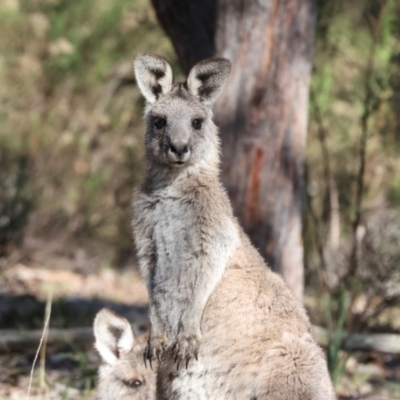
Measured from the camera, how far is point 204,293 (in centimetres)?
377

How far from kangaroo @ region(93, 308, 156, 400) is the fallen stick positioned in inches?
47.9

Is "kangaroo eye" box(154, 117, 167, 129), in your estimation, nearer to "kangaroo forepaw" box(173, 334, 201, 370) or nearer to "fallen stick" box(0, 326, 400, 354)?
"kangaroo forepaw" box(173, 334, 201, 370)

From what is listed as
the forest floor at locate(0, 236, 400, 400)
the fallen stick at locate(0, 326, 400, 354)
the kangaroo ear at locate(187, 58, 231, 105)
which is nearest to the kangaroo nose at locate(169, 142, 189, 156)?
the kangaroo ear at locate(187, 58, 231, 105)

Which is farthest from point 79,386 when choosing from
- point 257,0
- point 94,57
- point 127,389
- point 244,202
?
point 94,57

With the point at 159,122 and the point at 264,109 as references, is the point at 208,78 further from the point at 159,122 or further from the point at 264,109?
the point at 264,109

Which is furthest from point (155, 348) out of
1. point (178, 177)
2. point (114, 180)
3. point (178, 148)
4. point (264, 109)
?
point (114, 180)

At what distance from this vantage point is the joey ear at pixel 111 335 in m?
4.70

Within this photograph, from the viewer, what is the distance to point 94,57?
Result: 10.5 meters

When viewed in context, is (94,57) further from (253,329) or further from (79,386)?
(253,329)

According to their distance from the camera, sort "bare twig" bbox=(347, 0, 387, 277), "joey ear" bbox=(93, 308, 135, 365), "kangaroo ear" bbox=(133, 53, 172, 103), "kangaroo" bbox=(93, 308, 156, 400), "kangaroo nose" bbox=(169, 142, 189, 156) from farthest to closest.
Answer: "bare twig" bbox=(347, 0, 387, 277)
"joey ear" bbox=(93, 308, 135, 365)
"kangaroo" bbox=(93, 308, 156, 400)
"kangaroo ear" bbox=(133, 53, 172, 103)
"kangaroo nose" bbox=(169, 142, 189, 156)

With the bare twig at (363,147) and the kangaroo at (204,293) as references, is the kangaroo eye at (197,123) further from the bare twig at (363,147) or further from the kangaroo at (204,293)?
the bare twig at (363,147)

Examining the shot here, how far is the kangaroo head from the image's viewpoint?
400 centimetres

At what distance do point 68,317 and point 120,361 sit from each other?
7.01ft

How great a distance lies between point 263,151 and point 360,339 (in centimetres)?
189
